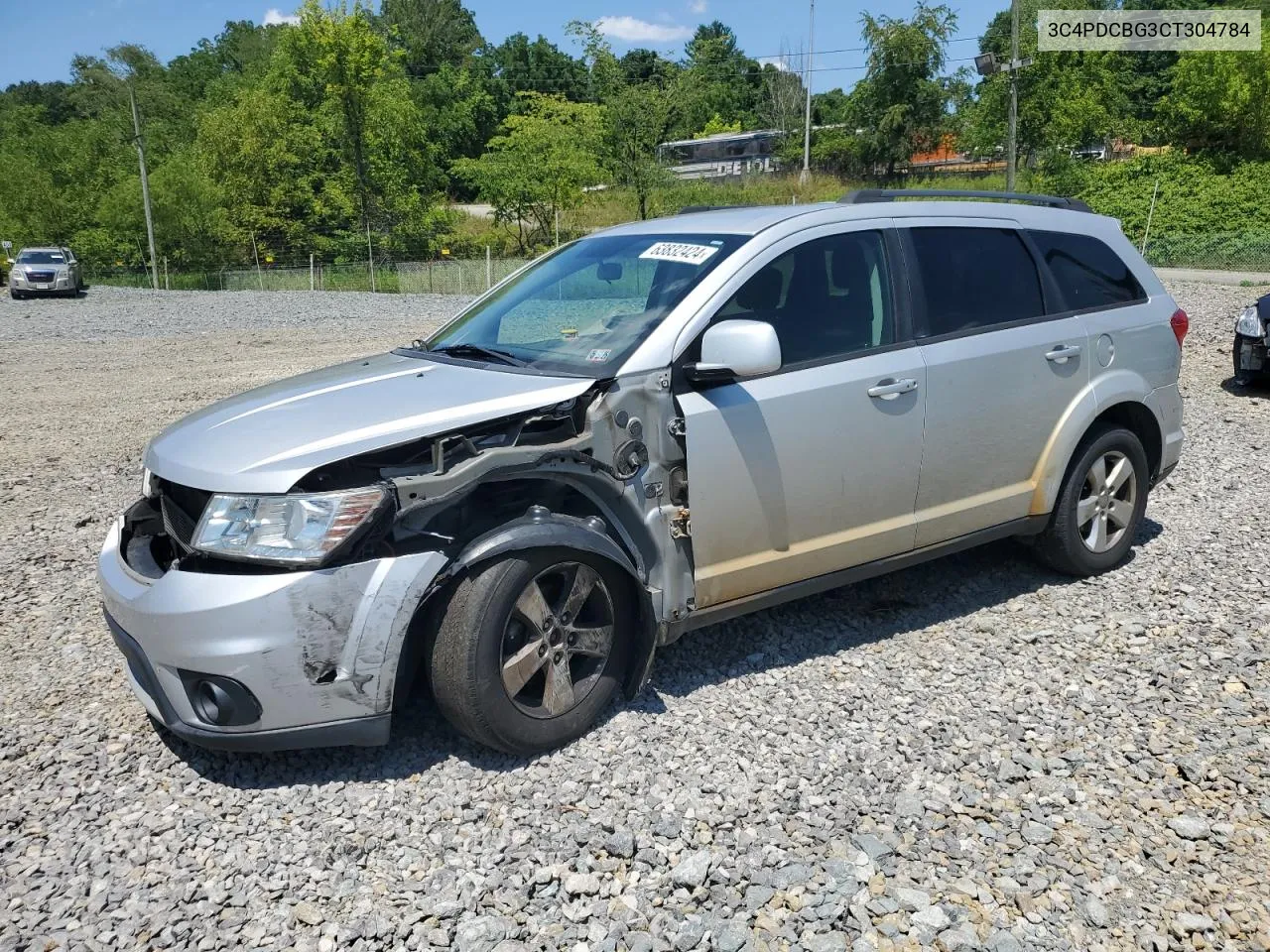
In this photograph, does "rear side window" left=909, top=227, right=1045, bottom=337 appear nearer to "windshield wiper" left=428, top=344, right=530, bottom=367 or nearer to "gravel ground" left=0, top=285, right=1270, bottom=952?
"gravel ground" left=0, top=285, right=1270, bottom=952

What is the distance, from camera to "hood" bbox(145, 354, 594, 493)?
315 centimetres

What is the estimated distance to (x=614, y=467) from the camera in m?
3.55

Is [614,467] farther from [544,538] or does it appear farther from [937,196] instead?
[937,196]

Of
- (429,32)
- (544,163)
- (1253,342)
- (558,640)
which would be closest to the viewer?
(558,640)

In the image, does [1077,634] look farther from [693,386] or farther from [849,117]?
[849,117]

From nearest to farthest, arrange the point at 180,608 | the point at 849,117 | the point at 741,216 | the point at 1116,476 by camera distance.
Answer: the point at 180,608
the point at 741,216
the point at 1116,476
the point at 849,117

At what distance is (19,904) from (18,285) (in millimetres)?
35770

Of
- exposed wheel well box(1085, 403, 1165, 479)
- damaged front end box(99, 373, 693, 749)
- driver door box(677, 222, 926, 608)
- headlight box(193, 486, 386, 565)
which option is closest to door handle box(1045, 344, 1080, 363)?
exposed wheel well box(1085, 403, 1165, 479)

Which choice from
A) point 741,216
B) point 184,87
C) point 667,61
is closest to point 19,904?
point 741,216

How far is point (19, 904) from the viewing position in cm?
283

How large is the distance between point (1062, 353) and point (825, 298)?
4.51 feet

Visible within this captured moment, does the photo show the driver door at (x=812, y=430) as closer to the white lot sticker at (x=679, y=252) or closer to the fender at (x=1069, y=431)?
the white lot sticker at (x=679, y=252)

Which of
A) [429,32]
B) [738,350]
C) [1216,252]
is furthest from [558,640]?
[429,32]

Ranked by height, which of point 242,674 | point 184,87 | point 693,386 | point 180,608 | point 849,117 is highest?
point 184,87
